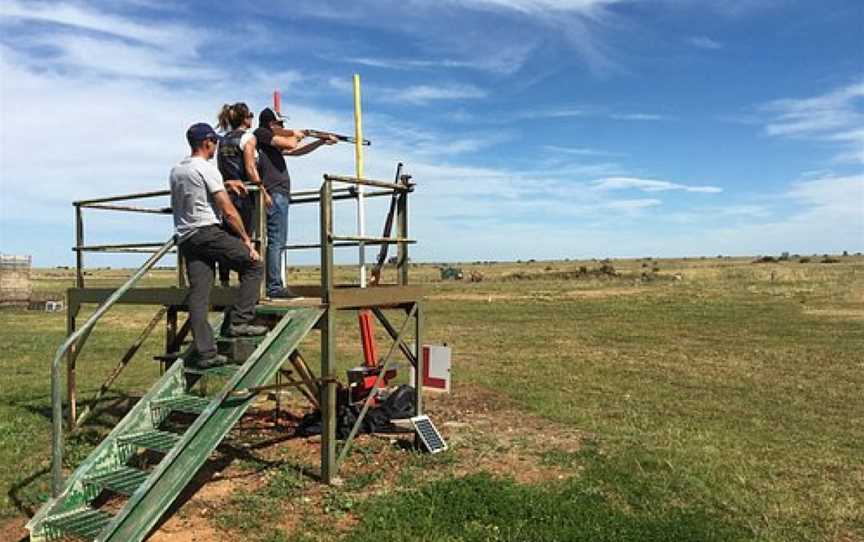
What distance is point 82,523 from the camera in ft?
18.8

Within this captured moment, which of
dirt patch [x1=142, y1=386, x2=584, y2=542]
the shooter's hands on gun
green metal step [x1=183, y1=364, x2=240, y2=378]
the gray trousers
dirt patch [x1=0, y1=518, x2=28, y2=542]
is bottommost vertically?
dirt patch [x1=0, y1=518, x2=28, y2=542]

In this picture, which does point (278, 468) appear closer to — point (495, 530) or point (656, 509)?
point (495, 530)

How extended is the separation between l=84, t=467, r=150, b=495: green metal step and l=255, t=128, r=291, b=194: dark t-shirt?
3.27m

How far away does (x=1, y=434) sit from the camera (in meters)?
9.59

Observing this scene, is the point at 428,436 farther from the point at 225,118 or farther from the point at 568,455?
the point at 225,118

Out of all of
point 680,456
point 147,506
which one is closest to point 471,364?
point 680,456

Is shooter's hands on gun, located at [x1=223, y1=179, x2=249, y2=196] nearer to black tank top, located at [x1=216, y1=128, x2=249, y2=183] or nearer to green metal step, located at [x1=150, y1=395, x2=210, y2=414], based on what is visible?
black tank top, located at [x1=216, y1=128, x2=249, y2=183]

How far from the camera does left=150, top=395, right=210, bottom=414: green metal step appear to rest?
6.64 meters

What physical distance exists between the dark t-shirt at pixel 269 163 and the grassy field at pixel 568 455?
3121 mm

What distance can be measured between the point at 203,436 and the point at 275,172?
3139 mm

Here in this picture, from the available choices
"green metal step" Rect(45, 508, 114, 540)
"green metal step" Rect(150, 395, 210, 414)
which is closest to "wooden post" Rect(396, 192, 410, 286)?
"green metal step" Rect(150, 395, 210, 414)

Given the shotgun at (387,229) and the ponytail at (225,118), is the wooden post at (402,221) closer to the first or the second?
the shotgun at (387,229)

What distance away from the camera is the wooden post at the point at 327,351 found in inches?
291

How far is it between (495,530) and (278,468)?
2863 mm
